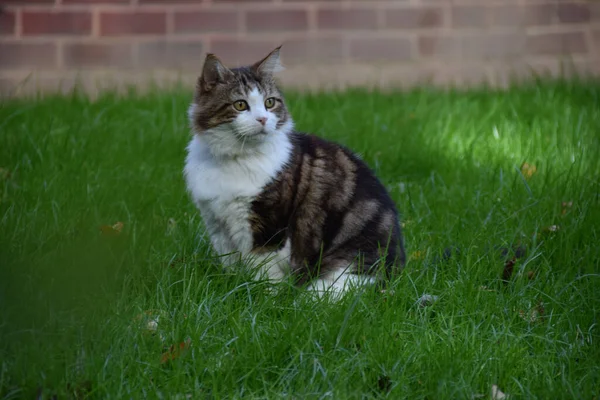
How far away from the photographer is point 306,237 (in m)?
3.11

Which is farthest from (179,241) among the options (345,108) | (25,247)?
(345,108)

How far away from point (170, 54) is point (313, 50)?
1074 millimetres

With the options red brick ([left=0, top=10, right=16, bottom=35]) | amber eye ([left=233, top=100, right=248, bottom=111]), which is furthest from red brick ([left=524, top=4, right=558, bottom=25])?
red brick ([left=0, top=10, right=16, bottom=35])

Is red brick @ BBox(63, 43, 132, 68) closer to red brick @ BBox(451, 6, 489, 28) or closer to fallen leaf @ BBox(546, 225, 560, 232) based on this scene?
red brick @ BBox(451, 6, 489, 28)

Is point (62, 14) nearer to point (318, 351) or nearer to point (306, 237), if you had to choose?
point (306, 237)

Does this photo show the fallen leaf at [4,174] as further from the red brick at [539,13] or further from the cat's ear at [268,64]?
the red brick at [539,13]

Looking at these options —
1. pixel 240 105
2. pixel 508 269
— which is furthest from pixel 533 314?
pixel 240 105

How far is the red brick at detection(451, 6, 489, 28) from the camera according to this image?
6.15m

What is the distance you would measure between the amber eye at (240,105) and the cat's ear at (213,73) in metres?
0.13

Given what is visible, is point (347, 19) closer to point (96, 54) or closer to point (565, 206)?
point (96, 54)

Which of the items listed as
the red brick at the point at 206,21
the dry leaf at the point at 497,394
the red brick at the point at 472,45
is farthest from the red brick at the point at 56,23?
the dry leaf at the point at 497,394

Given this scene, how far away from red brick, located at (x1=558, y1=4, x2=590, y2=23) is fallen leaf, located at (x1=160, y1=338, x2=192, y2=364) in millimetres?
4723

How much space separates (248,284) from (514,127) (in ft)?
8.30

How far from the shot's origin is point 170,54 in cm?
605
